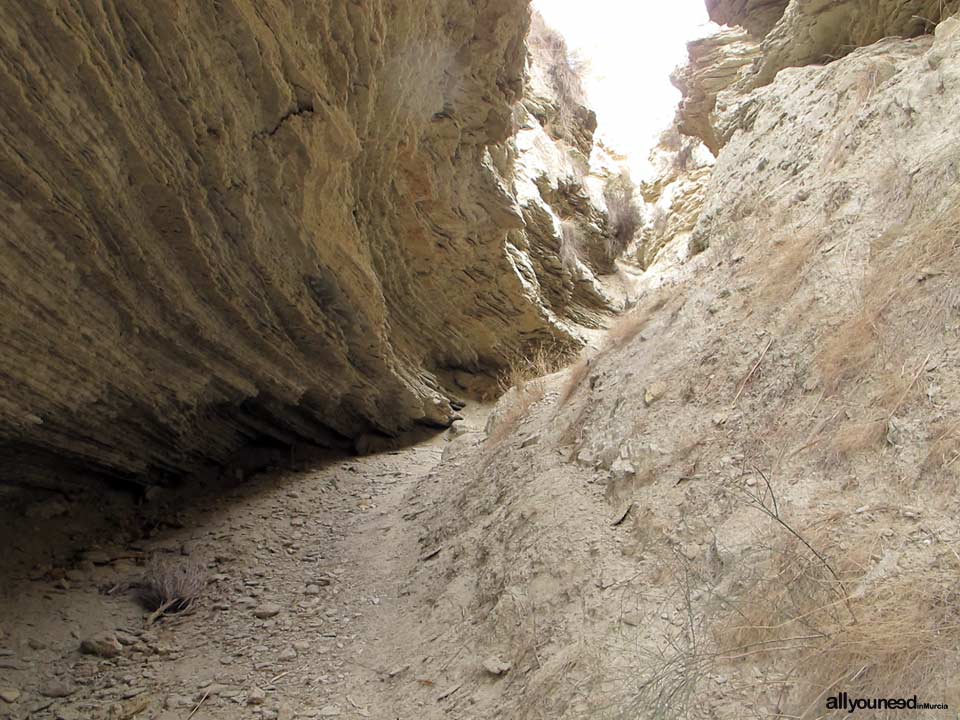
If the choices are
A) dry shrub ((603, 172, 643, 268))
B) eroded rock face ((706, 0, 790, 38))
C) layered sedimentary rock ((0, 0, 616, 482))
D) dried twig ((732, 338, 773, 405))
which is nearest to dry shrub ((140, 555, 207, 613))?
layered sedimentary rock ((0, 0, 616, 482))

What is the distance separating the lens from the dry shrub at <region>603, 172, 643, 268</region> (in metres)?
17.4

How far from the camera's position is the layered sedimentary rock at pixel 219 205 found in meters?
3.24

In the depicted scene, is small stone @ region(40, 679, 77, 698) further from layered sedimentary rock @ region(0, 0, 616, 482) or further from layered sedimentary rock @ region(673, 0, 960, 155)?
layered sedimentary rock @ region(673, 0, 960, 155)

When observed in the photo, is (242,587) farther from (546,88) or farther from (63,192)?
(546,88)

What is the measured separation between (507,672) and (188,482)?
468 centimetres

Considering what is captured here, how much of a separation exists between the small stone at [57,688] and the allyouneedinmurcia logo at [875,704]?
3643mm

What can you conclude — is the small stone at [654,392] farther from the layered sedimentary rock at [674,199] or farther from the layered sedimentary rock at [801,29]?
the layered sedimentary rock at [674,199]

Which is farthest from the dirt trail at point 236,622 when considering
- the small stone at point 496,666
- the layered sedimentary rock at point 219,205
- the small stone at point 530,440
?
the small stone at point 530,440

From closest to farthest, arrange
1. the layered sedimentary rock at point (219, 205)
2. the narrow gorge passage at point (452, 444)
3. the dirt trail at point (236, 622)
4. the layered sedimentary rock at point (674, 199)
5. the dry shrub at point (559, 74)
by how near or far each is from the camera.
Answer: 1. the narrow gorge passage at point (452, 444)
2. the dirt trail at point (236, 622)
3. the layered sedimentary rock at point (219, 205)
4. the layered sedimentary rock at point (674, 199)
5. the dry shrub at point (559, 74)

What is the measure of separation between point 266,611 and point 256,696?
94cm

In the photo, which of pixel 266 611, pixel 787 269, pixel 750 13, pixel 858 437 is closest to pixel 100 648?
pixel 266 611

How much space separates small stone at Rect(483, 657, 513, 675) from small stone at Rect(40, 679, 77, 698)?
231 centimetres

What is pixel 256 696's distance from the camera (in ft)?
10.2

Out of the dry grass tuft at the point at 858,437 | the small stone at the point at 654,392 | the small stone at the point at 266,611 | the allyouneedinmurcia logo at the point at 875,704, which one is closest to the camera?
the allyouneedinmurcia logo at the point at 875,704
